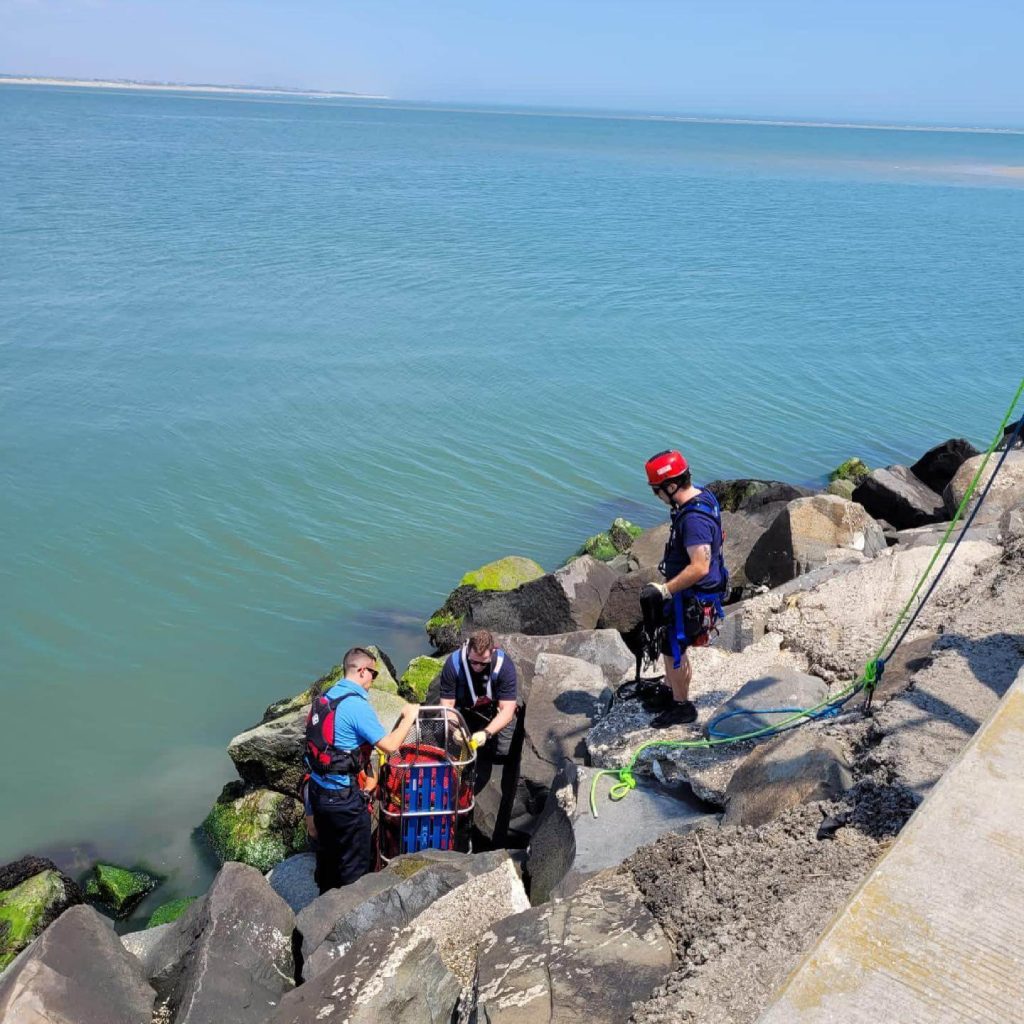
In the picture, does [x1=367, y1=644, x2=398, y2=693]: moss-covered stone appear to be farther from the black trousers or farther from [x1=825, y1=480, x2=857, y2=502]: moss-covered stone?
[x1=825, y1=480, x2=857, y2=502]: moss-covered stone

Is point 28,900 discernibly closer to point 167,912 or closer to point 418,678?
point 167,912

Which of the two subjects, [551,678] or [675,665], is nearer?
[675,665]

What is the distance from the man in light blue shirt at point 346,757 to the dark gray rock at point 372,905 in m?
0.52

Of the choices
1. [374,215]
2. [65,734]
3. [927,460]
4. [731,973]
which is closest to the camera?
[731,973]

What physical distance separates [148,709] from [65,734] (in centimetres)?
89

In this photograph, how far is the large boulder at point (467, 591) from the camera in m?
12.4

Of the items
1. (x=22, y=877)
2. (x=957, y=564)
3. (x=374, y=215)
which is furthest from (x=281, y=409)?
(x=374, y=215)

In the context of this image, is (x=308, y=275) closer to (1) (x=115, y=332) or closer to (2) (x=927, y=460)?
(1) (x=115, y=332)

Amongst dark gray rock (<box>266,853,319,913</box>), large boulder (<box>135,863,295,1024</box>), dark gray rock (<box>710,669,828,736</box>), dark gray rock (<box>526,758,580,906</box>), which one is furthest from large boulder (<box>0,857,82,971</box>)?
dark gray rock (<box>710,669,828,736</box>)

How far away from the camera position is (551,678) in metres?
8.48

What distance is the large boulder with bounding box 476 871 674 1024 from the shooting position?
161 inches

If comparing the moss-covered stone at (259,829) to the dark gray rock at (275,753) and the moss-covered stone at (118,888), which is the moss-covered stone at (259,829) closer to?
the dark gray rock at (275,753)

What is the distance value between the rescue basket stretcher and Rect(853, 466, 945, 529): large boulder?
9.20 metres

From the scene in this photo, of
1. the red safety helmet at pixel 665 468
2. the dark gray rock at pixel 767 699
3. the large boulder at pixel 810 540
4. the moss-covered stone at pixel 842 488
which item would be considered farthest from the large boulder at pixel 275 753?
the moss-covered stone at pixel 842 488
